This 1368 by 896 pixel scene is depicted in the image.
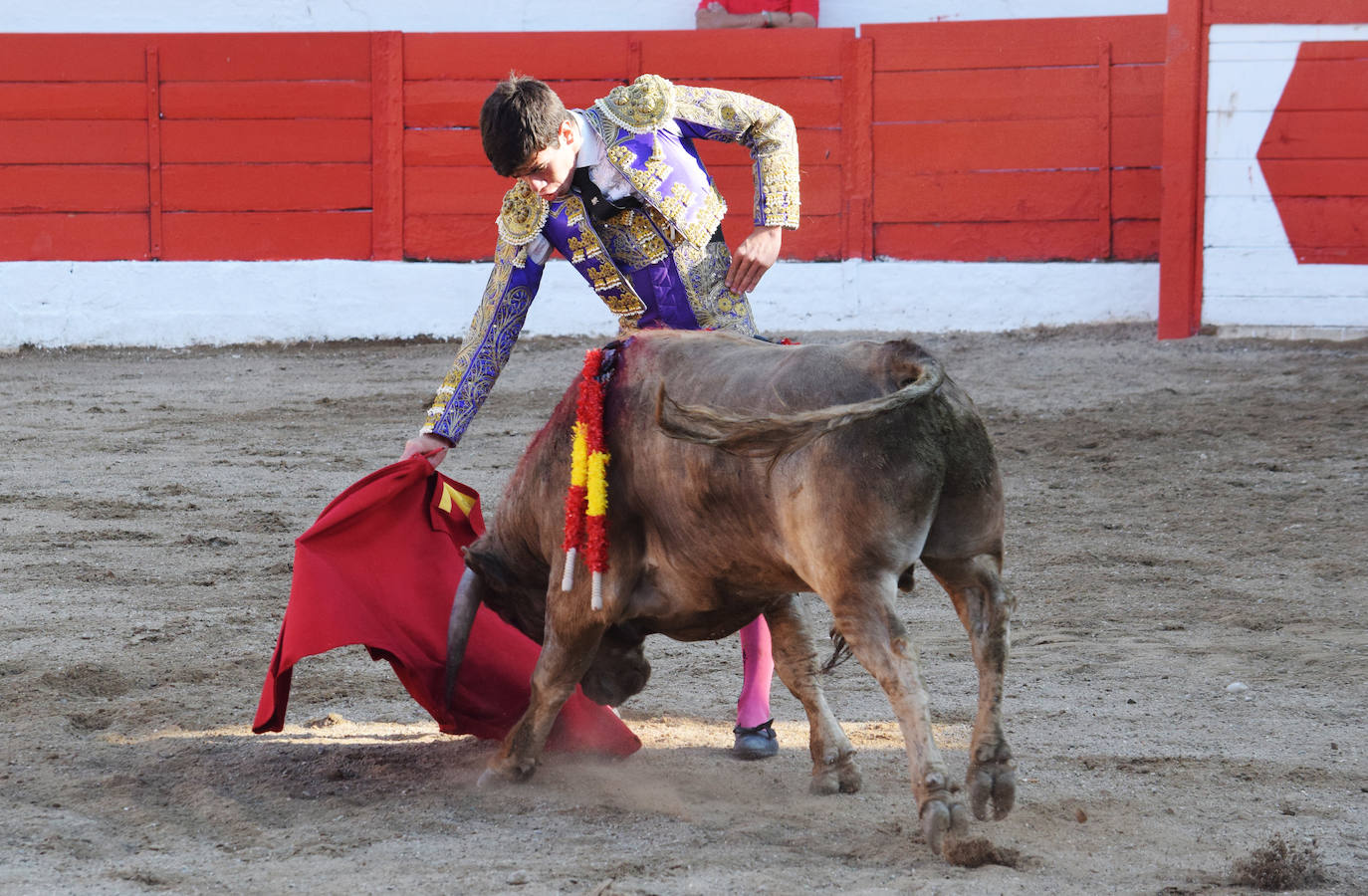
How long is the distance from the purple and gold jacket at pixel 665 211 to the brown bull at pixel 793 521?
12.3 inches

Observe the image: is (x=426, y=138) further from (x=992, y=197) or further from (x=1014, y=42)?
(x=1014, y=42)

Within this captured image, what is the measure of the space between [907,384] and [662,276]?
2.67 feet

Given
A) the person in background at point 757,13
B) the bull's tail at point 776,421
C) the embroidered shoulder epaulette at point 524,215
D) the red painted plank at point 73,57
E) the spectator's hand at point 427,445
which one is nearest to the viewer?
the bull's tail at point 776,421

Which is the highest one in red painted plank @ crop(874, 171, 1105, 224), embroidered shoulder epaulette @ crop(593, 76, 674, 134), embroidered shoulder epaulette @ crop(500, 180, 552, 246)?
red painted plank @ crop(874, 171, 1105, 224)

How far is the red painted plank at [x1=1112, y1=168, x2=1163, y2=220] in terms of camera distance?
787 centimetres

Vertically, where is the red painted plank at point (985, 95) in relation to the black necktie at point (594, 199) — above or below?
above

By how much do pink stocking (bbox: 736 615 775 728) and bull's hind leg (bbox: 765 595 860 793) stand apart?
0.26 feet

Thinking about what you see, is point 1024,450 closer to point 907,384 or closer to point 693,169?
point 693,169

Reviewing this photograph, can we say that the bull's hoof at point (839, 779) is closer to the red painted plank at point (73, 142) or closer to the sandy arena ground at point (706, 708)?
the sandy arena ground at point (706, 708)

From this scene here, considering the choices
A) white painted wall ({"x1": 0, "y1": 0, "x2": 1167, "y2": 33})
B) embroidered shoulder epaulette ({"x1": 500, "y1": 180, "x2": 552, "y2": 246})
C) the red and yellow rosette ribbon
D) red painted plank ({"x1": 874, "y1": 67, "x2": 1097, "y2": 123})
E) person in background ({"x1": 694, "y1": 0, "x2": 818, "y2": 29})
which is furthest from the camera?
white painted wall ({"x1": 0, "y1": 0, "x2": 1167, "y2": 33})

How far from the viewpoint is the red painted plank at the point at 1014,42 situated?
7824 mm

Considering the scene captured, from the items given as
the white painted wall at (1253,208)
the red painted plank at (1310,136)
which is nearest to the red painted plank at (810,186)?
the white painted wall at (1253,208)

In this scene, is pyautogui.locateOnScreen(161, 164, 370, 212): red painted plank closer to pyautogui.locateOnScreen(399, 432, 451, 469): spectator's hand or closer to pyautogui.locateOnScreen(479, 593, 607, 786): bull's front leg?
pyautogui.locateOnScreen(399, 432, 451, 469): spectator's hand

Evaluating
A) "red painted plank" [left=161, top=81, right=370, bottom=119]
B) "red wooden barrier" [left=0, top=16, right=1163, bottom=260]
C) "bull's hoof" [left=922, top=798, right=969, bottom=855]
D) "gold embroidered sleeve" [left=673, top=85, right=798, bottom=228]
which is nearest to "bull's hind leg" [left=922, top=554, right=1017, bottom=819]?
"bull's hoof" [left=922, top=798, right=969, bottom=855]
